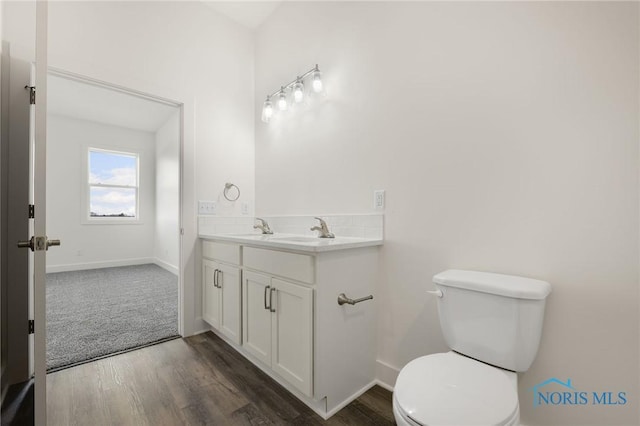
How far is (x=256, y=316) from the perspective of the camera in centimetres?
170

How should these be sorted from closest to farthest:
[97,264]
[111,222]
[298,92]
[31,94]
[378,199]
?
1. [31,94]
2. [378,199]
3. [298,92]
4. [97,264]
5. [111,222]

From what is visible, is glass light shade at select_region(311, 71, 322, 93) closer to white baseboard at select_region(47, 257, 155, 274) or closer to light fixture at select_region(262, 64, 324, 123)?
light fixture at select_region(262, 64, 324, 123)

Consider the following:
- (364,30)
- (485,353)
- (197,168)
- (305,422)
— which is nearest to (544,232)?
(485,353)

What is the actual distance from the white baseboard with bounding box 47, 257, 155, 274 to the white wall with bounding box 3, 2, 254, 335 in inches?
146

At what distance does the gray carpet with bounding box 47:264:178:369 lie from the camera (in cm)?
202

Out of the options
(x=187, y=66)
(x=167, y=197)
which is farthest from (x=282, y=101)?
(x=167, y=197)

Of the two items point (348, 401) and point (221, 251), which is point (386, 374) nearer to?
point (348, 401)

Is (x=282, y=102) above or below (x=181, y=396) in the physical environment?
above

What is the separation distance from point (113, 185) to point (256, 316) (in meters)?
4.75

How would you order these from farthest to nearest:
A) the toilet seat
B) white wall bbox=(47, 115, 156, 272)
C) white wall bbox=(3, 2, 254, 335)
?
1. white wall bbox=(47, 115, 156, 272)
2. white wall bbox=(3, 2, 254, 335)
3. the toilet seat

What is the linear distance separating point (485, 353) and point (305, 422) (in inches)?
34.3

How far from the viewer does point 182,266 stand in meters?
2.26

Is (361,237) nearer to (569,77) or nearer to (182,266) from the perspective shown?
(569,77)

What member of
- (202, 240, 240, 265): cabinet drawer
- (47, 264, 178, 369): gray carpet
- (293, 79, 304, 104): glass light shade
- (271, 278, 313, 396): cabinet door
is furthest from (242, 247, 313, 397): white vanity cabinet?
(293, 79, 304, 104): glass light shade
